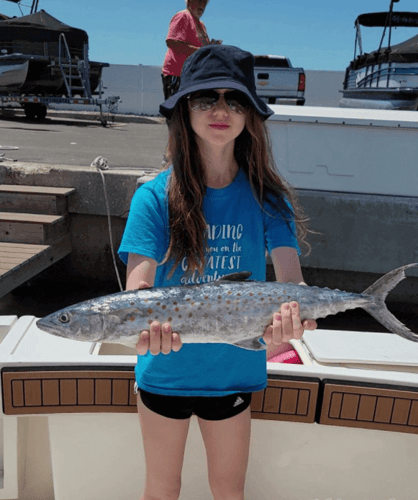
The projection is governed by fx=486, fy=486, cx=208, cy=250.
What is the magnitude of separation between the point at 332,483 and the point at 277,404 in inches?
22.2

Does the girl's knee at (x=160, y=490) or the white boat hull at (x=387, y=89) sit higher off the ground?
the white boat hull at (x=387, y=89)

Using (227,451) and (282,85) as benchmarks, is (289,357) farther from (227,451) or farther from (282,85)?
(282,85)

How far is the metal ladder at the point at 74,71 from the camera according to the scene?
1622 cm

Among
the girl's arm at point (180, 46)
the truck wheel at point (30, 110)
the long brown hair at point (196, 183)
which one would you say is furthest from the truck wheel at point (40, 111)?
the long brown hair at point (196, 183)

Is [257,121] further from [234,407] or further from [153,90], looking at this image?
[153,90]

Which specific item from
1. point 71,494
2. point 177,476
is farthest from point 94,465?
point 177,476

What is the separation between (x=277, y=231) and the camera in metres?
1.87

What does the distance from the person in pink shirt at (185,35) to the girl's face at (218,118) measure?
4.21 meters

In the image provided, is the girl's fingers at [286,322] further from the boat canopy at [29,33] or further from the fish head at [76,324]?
the boat canopy at [29,33]

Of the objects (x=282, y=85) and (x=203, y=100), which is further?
(x=282, y=85)

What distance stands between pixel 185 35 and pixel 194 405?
16.2 ft

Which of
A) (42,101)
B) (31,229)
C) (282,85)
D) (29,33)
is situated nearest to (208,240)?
(31,229)

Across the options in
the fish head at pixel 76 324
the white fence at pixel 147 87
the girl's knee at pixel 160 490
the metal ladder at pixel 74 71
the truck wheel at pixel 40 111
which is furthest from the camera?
the white fence at pixel 147 87

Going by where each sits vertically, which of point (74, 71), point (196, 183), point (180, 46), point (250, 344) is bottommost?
point (250, 344)
